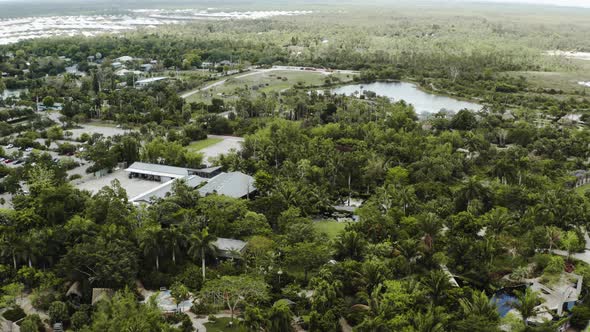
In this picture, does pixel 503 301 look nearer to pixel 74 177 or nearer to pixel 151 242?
pixel 151 242

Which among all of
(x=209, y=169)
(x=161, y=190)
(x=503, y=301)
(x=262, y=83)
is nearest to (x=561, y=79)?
(x=262, y=83)

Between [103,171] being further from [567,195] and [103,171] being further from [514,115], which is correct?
[514,115]

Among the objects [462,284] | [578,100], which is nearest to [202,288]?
[462,284]

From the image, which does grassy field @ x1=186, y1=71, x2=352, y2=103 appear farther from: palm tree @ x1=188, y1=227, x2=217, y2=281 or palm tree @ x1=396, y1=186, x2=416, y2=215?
palm tree @ x1=188, y1=227, x2=217, y2=281

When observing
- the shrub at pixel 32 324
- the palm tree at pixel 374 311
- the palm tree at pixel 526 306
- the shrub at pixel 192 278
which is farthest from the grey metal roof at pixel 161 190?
the palm tree at pixel 526 306

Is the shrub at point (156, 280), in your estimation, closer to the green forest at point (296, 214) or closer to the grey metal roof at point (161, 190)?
the green forest at point (296, 214)

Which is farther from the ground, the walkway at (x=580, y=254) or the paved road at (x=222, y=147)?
the walkway at (x=580, y=254)

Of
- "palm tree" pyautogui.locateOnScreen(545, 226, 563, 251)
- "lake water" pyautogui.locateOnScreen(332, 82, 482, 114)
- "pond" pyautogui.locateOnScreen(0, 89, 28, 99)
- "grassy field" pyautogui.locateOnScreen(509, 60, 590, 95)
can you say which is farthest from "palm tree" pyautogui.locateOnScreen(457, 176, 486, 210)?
"pond" pyautogui.locateOnScreen(0, 89, 28, 99)
